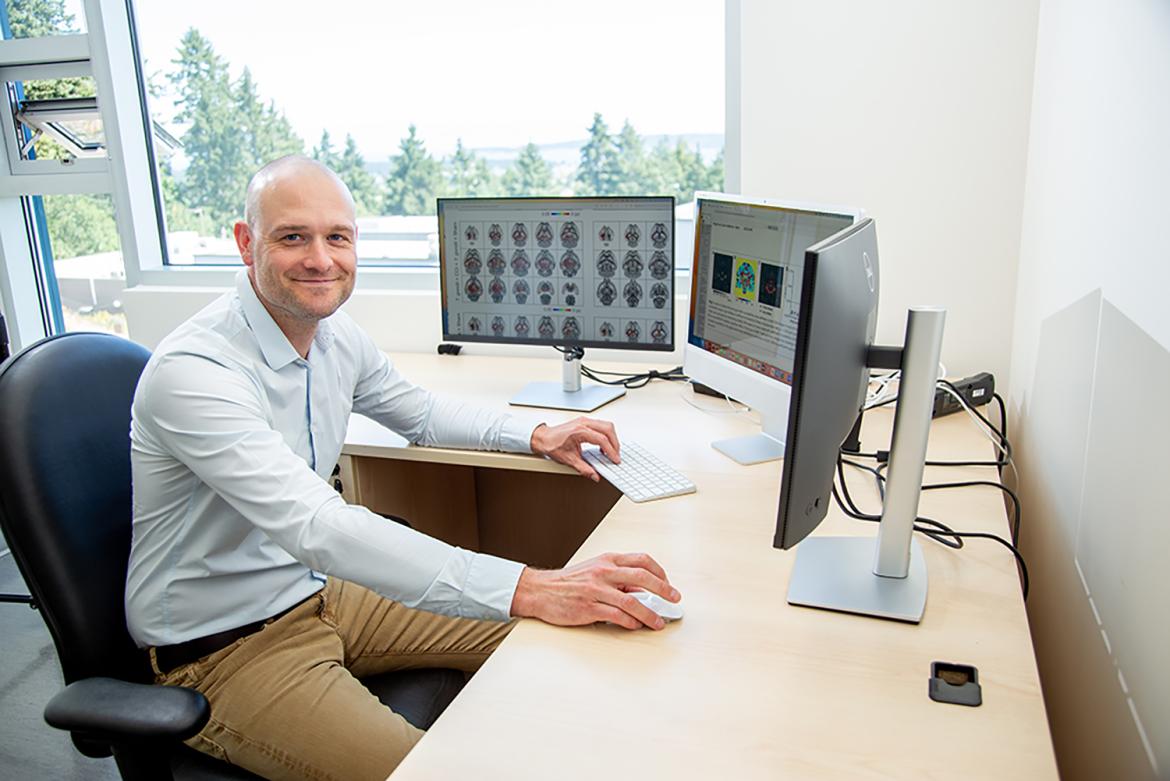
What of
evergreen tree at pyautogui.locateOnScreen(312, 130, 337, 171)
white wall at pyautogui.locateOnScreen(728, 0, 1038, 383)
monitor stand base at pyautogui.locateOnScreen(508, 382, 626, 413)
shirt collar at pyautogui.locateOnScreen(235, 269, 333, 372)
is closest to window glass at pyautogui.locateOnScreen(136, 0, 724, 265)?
evergreen tree at pyautogui.locateOnScreen(312, 130, 337, 171)

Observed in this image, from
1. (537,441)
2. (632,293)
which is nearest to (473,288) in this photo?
(632,293)

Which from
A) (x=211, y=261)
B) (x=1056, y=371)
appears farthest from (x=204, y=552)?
(x=211, y=261)

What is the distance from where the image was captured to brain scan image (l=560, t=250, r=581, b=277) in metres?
2.16

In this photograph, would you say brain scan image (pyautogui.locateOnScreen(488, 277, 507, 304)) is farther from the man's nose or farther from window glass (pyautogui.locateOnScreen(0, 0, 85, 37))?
window glass (pyautogui.locateOnScreen(0, 0, 85, 37))

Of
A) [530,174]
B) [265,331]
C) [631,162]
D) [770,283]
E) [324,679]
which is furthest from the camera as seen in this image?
[530,174]

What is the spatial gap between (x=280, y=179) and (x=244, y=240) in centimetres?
14

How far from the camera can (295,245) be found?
5.13 ft

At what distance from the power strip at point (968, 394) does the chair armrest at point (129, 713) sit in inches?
62.0

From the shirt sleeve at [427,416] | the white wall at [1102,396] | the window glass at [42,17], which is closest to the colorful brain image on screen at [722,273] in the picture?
the shirt sleeve at [427,416]

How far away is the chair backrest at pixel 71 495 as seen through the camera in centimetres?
124

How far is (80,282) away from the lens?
3.57 metres

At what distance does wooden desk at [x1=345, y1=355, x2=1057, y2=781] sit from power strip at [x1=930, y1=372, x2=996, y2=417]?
498mm

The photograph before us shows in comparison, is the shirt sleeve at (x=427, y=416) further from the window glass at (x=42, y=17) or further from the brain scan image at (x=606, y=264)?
the window glass at (x=42, y=17)

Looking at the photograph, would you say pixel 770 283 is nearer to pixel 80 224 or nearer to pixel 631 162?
pixel 631 162
